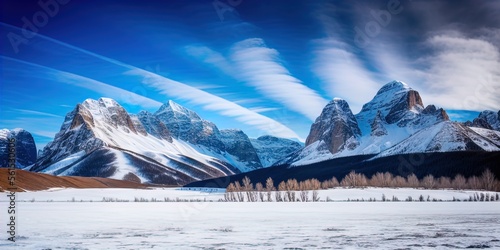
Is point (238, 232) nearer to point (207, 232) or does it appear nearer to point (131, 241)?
point (207, 232)

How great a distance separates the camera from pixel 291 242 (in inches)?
1399

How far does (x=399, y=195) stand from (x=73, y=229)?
130 meters

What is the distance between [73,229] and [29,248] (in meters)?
15.7

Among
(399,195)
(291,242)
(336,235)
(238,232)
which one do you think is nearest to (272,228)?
(238,232)

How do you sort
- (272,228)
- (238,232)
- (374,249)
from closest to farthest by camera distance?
1. (374,249)
2. (238,232)
3. (272,228)

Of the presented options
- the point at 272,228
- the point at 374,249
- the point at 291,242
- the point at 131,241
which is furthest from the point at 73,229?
the point at 374,249

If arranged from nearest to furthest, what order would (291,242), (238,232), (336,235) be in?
1. (291,242)
2. (336,235)
3. (238,232)

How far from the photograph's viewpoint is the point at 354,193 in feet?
539

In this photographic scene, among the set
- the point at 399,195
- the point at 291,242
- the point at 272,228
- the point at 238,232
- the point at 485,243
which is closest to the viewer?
the point at 485,243

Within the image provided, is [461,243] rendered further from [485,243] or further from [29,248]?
[29,248]

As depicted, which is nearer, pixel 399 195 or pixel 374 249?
pixel 374 249

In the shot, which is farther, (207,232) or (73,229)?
(73,229)

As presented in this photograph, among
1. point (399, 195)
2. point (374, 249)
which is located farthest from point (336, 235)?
point (399, 195)

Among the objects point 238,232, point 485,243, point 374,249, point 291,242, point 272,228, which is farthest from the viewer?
point 272,228
